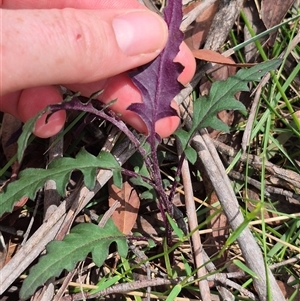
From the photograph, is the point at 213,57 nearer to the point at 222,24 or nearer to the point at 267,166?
the point at 222,24

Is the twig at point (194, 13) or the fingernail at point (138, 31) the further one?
the twig at point (194, 13)

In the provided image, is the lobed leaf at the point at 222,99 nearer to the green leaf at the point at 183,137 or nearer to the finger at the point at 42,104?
the green leaf at the point at 183,137

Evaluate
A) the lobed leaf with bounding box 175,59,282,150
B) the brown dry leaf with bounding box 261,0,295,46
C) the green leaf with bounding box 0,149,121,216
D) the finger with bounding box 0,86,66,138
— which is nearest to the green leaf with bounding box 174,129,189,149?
the lobed leaf with bounding box 175,59,282,150

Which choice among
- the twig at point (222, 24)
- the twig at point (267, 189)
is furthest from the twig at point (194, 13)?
the twig at point (267, 189)

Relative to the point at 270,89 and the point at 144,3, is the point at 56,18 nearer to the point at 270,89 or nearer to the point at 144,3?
the point at 144,3

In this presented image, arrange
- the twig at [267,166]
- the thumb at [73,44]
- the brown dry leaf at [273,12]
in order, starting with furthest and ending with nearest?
the brown dry leaf at [273,12] → the twig at [267,166] → the thumb at [73,44]

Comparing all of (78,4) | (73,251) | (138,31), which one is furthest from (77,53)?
(73,251)
